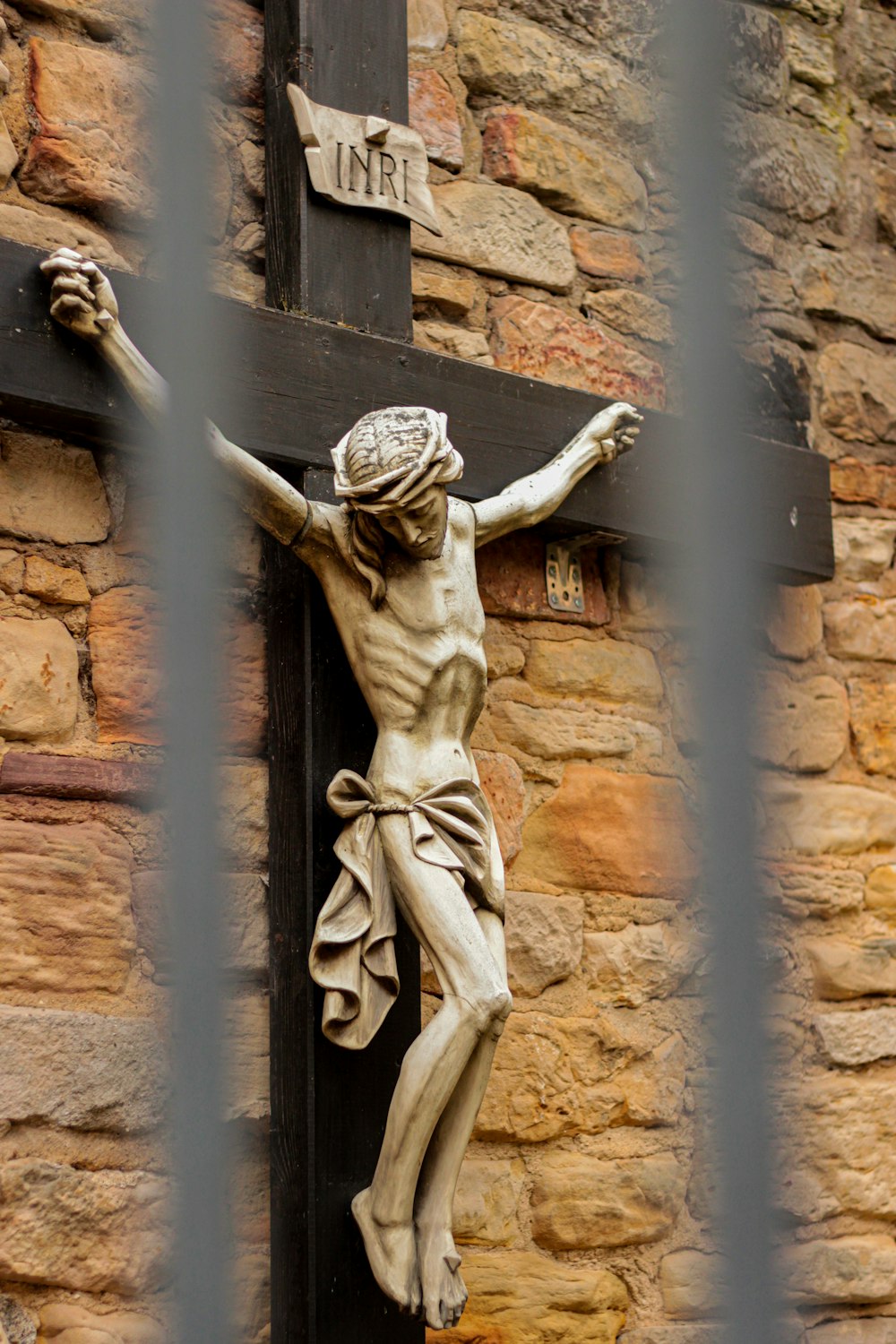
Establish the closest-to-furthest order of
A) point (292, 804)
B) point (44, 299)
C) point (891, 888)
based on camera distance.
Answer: point (44, 299)
point (292, 804)
point (891, 888)

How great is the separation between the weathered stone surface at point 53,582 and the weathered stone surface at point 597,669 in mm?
726

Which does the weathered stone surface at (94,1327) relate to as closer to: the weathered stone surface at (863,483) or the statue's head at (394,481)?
the statue's head at (394,481)

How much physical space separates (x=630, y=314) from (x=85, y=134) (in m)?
0.99

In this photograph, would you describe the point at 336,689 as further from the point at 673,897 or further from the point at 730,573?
the point at 730,573

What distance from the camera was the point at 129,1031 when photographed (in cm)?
207

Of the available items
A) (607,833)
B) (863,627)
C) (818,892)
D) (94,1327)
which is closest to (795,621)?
(863,627)

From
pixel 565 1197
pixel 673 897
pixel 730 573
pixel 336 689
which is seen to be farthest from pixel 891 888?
pixel 730 573

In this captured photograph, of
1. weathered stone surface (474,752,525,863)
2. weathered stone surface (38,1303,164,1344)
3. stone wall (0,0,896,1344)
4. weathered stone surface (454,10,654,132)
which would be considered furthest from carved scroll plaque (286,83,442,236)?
weathered stone surface (38,1303,164,1344)

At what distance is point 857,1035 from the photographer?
2.76 m

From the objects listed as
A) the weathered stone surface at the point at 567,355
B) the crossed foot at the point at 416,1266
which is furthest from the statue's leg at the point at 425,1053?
the weathered stone surface at the point at 567,355

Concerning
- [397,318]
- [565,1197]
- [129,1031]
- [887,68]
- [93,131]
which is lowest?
[565,1197]

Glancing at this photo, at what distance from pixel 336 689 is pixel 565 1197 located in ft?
2.65

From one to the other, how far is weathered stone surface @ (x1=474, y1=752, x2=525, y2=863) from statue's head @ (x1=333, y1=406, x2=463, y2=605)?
45 centimetres

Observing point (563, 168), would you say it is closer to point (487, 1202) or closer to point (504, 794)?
point (504, 794)
